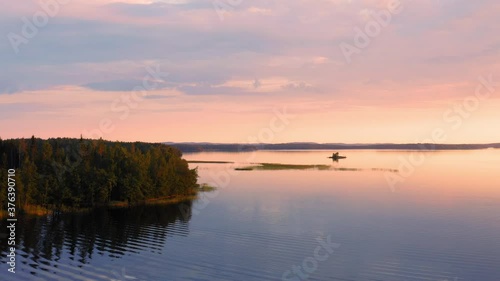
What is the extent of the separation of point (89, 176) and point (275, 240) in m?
52.9

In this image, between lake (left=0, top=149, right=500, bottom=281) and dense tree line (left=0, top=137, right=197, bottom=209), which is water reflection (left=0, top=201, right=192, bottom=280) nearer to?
lake (left=0, top=149, right=500, bottom=281)

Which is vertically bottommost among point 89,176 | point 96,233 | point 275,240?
point 96,233

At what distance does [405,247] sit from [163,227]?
126 ft

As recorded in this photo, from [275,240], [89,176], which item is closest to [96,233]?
[275,240]

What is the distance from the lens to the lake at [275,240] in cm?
5100

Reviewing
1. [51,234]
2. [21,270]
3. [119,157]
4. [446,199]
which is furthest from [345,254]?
[119,157]

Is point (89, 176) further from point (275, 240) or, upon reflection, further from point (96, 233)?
point (275, 240)

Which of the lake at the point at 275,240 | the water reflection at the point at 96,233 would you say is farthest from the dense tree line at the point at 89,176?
the lake at the point at 275,240

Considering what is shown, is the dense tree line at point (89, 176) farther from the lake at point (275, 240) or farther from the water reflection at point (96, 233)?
the lake at point (275, 240)

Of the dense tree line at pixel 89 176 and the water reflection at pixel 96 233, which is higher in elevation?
the dense tree line at pixel 89 176

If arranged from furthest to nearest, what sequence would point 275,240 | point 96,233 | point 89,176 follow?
point 89,176, point 96,233, point 275,240

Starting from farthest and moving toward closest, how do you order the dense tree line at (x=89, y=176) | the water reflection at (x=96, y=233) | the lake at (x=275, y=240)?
the dense tree line at (x=89, y=176)
the water reflection at (x=96, y=233)
the lake at (x=275, y=240)

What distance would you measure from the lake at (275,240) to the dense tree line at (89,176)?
7.48 metres

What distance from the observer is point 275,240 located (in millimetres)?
65062
